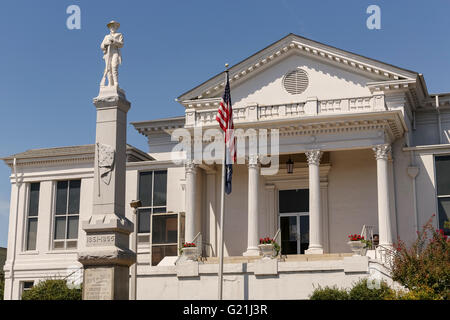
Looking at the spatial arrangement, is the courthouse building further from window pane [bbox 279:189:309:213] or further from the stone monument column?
the stone monument column

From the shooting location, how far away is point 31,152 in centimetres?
4275

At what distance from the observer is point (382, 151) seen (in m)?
32.4

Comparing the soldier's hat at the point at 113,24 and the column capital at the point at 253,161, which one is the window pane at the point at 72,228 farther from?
the soldier's hat at the point at 113,24

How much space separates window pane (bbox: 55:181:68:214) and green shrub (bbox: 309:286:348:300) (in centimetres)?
1826

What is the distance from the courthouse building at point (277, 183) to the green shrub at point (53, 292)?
2.84 metres

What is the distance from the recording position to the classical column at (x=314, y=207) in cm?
3166

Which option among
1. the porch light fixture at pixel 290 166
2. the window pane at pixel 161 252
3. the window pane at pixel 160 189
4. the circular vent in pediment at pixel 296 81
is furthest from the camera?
the window pane at pixel 160 189

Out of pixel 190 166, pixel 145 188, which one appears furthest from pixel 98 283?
pixel 145 188

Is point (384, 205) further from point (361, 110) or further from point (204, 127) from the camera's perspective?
point (204, 127)

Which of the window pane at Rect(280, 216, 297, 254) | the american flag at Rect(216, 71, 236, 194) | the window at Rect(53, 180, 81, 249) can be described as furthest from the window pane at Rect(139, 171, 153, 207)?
the american flag at Rect(216, 71, 236, 194)

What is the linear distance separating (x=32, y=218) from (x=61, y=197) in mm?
2054

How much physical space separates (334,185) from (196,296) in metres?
10.7

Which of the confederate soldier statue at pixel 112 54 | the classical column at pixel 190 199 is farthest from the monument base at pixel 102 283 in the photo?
the classical column at pixel 190 199
